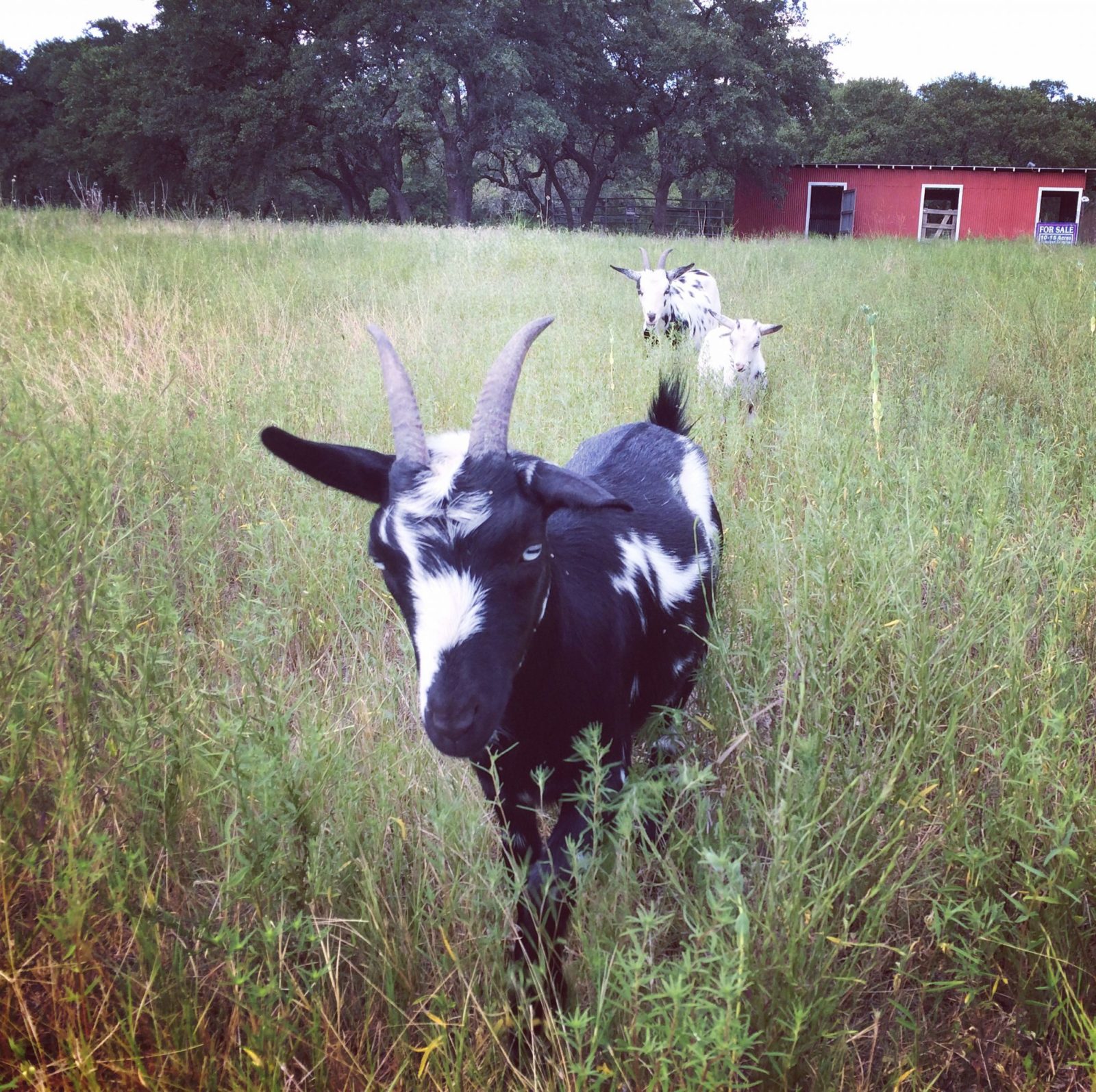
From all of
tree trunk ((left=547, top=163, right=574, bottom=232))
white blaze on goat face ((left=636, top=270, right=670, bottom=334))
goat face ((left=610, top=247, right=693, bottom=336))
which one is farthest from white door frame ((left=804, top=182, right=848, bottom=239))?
white blaze on goat face ((left=636, top=270, right=670, bottom=334))

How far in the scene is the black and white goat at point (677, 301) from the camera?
27.0ft

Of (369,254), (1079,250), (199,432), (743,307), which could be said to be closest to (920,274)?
(743,307)

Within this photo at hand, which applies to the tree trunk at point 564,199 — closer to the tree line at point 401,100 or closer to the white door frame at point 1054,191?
the tree line at point 401,100

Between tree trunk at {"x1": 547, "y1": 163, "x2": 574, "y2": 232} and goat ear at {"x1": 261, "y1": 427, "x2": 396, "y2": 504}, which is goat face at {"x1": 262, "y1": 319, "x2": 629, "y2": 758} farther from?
tree trunk at {"x1": 547, "y1": 163, "x2": 574, "y2": 232}

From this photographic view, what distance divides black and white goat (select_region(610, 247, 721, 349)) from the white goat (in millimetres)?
774

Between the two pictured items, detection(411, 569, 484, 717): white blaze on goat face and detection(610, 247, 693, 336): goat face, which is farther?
detection(610, 247, 693, 336): goat face

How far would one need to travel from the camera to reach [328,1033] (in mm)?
1504

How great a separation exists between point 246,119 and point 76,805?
3373cm

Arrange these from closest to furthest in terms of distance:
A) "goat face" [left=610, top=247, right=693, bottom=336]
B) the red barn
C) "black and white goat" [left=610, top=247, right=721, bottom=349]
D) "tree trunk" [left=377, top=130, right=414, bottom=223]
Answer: "goat face" [left=610, top=247, right=693, bottom=336], "black and white goat" [left=610, top=247, right=721, bottom=349], "tree trunk" [left=377, top=130, right=414, bottom=223], the red barn

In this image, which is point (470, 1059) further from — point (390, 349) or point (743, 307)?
point (743, 307)

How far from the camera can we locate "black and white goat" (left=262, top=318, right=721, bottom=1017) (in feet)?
5.30

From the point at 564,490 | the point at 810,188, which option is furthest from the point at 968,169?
the point at 564,490

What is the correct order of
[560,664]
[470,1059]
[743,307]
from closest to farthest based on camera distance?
1. [470,1059]
2. [560,664]
3. [743,307]

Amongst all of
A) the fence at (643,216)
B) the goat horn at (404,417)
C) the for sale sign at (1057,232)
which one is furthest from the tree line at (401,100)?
the goat horn at (404,417)
